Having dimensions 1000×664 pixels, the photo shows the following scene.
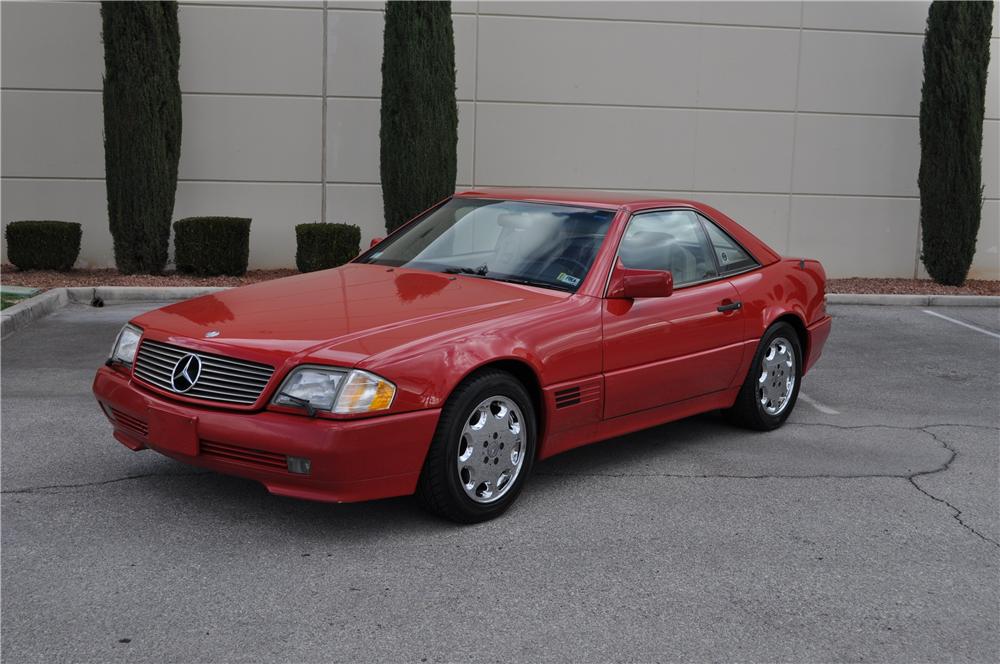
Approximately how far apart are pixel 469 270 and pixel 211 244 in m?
7.40

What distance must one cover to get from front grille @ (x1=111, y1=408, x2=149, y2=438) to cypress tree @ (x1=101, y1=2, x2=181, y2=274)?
7784 mm

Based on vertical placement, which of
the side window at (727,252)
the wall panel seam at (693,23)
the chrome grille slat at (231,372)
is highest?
the wall panel seam at (693,23)

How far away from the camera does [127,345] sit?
523 cm

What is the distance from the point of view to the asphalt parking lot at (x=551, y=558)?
3.83 metres

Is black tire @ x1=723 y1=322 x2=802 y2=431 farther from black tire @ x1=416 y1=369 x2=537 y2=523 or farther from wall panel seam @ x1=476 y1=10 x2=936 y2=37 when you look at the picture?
wall panel seam @ x1=476 y1=10 x2=936 y2=37

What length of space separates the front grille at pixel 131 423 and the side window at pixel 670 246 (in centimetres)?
246

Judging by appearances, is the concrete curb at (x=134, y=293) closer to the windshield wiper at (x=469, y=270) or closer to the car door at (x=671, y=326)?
the windshield wiper at (x=469, y=270)

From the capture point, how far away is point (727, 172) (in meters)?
14.0

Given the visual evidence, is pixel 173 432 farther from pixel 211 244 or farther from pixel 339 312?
pixel 211 244

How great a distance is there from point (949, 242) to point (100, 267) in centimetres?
1018

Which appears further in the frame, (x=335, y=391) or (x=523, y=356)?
(x=523, y=356)

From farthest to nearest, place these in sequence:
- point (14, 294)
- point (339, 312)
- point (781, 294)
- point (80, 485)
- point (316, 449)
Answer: point (14, 294) → point (781, 294) → point (80, 485) → point (339, 312) → point (316, 449)

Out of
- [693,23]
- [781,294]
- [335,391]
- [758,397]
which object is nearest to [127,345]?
[335,391]

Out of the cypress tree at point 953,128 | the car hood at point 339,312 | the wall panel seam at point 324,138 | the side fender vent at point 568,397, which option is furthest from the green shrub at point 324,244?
the side fender vent at point 568,397
